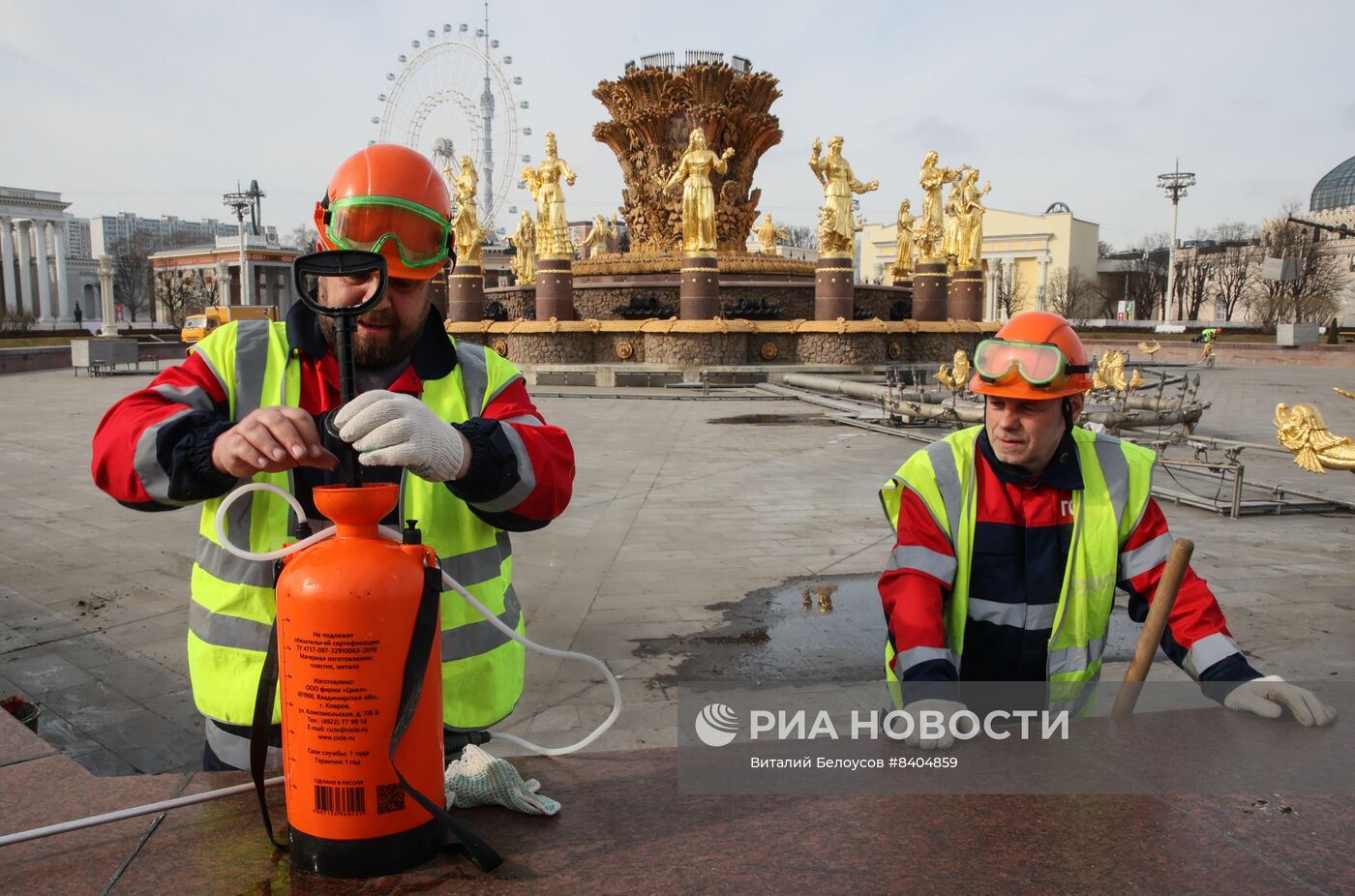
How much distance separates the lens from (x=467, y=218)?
2842 centimetres

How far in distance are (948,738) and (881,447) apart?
11637 mm

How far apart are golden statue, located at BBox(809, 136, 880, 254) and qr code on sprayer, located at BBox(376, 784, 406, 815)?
2518cm

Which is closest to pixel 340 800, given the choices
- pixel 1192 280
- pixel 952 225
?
pixel 952 225

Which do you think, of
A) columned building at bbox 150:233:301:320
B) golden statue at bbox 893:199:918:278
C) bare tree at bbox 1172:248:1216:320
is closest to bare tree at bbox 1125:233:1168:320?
bare tree at bbox 1172:248:1216:320

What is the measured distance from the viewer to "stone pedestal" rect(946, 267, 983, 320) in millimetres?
29859

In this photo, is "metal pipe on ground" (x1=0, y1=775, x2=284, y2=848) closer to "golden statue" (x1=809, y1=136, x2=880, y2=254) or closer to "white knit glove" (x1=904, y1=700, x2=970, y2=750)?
"white knit glove" (x1=904, y1=700, x2=970, y2=750)

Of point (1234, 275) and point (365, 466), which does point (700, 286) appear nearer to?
point (365, 466)

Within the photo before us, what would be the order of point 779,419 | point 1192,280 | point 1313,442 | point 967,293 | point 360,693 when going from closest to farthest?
point 360,693
point 1313,442
point 779,419
point 967,293
point 1192,280

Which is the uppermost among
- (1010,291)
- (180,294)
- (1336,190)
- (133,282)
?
(1336,190)

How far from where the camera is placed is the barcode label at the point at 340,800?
1488mm

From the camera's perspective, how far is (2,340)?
145 feet

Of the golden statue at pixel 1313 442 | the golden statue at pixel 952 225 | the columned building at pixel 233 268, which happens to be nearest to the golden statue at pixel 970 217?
the golden statue at pixel 952 225

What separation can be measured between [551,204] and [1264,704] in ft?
87.6

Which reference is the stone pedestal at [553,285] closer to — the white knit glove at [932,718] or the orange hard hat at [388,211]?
the orange hard hat at [388,211]
